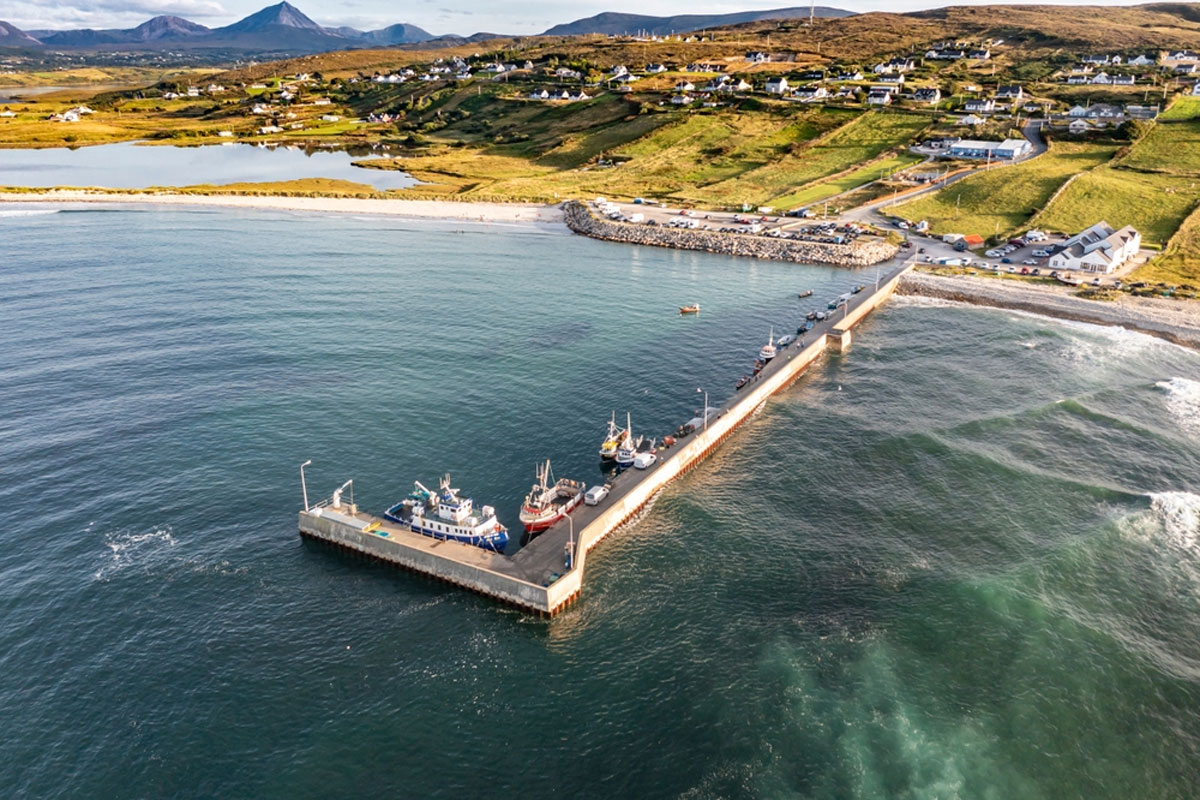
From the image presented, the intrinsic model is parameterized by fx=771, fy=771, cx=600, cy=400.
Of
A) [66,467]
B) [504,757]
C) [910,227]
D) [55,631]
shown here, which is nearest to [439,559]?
[504,757]

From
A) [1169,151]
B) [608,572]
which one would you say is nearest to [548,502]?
[608,572]

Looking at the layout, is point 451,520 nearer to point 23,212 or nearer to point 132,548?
point 132,548

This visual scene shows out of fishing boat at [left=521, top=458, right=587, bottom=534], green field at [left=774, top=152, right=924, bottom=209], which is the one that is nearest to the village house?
green field at [left=774, top=152, right=924, bottom=209]

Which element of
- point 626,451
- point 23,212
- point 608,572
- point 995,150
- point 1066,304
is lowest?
point 608,572

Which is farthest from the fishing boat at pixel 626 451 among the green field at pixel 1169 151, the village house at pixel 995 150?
the green field at pixel 1169 151

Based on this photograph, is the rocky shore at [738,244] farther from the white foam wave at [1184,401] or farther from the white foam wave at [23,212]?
the white foam wave at [23,212]

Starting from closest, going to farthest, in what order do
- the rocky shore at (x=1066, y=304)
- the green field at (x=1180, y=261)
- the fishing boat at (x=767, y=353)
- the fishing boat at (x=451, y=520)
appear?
the fishing boat at (x=451, y=520) → the fishing boat at (x=767, y=353) → the rocky shore at (x=1066, y=304) → the green field at (x=1180, y=261)
